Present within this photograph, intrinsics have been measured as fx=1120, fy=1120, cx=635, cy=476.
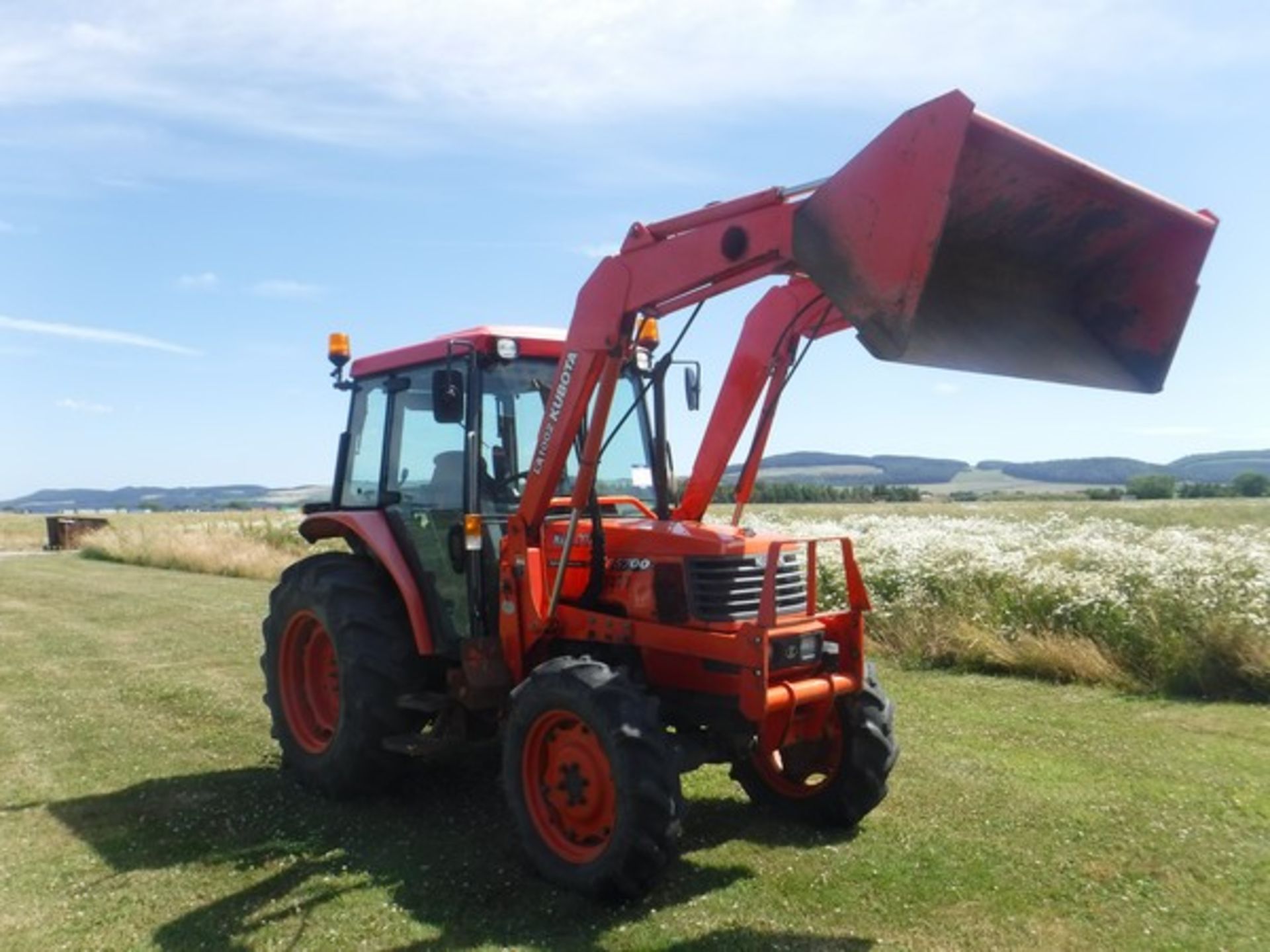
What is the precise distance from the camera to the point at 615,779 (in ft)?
15.3

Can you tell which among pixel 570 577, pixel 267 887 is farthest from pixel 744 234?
pixel 267 887

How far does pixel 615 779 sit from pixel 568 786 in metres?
0.48

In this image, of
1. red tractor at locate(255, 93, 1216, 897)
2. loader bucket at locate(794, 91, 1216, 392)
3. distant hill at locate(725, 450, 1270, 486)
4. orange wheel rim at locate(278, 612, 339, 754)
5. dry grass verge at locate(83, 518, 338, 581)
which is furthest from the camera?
distant hill at locate(725, 450, 1270, 486)

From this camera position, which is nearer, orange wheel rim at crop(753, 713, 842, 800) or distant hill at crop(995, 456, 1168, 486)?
orange wheel rim at crop(753, 713, 842, 800)

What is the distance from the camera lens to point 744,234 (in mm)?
4770

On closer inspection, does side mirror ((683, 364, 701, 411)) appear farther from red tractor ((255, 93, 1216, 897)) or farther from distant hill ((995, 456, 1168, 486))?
distant hill ((995, 456, 1168, 486))

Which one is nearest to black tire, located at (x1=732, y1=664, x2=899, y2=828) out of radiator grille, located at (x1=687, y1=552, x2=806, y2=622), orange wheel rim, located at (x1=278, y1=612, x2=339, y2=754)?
radiator grille, located at (x1=687, y1=552, x2=806, y2=622)

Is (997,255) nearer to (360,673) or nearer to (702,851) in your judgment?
(702,851)

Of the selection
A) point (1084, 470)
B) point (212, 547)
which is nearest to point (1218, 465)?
point (1084, 470)

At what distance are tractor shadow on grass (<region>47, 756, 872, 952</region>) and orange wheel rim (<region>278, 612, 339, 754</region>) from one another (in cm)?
37

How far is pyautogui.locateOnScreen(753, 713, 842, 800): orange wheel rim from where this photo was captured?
18.7 ft

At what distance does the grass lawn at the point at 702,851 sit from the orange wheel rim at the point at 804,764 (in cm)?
21

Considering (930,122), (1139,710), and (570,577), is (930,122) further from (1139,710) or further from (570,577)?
(1139,710)

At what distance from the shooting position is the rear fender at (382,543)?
20.5 ft
